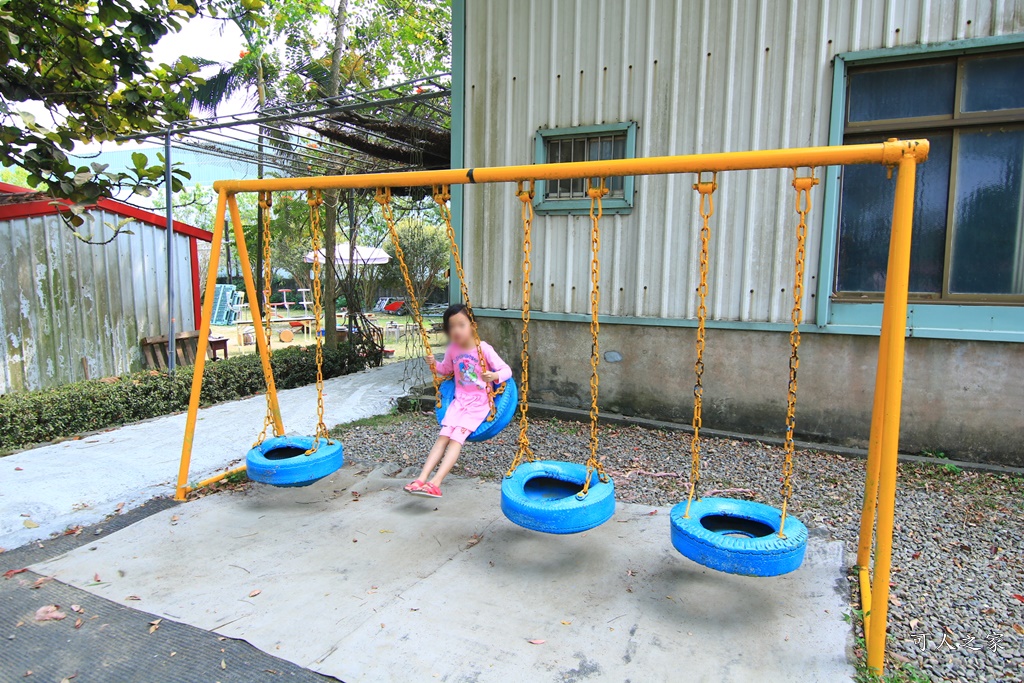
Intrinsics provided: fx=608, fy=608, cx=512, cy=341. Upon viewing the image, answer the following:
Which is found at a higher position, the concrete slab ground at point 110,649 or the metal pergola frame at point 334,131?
the metal pergola frame at point 334,131

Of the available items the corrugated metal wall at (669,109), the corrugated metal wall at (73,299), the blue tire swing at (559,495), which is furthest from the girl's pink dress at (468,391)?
the corrugated metal wall at (73,299)

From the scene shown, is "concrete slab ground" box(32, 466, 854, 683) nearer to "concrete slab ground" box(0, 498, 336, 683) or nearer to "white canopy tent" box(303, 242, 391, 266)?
"concrete slab ground" box(0, 498, 336, 683)

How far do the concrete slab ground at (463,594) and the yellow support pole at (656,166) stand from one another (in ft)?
6.91

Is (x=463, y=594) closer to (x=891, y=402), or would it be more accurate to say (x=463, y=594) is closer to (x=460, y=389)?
(x=460, y=389)

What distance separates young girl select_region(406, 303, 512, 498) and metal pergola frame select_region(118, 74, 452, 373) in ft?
12.9

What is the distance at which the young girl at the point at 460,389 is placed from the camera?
3.93 metres

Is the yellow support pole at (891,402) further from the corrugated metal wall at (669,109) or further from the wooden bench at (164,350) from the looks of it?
the wooden bench at (164,350)

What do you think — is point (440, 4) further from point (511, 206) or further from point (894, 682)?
point (894, 682)

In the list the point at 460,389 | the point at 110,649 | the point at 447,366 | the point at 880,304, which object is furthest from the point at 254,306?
the point at 880,304

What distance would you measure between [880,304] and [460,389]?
3.63 m

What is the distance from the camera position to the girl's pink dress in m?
4.00

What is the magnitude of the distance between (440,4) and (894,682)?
16824mm

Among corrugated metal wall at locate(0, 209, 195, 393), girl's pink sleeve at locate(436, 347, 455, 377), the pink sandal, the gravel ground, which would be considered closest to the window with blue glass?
the gravel ground

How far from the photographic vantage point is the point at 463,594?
120 inches
